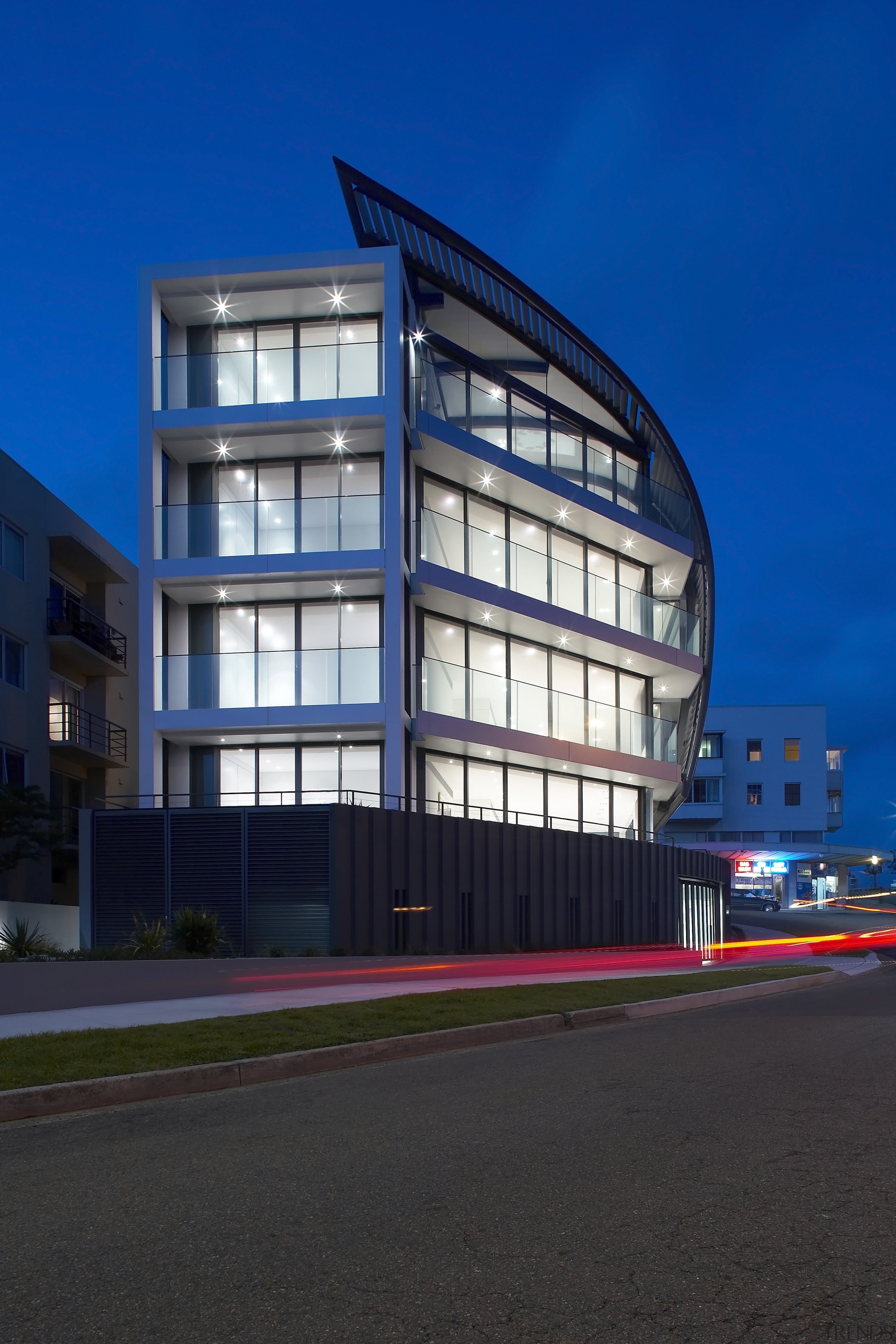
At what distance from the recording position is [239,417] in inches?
981

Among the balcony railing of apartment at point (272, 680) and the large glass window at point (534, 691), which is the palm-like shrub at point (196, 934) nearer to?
the balcony railing of apartment at point (272, 680)

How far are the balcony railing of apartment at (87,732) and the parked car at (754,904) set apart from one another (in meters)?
40.1

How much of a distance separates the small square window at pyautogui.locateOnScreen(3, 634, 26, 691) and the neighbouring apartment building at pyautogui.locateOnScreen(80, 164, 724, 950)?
22.5ft

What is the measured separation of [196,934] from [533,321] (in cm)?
2023

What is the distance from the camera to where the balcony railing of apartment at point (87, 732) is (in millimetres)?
33281

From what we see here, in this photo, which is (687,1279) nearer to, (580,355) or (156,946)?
(156,946)

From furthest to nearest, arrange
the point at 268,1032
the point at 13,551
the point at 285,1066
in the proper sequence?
the point at 13,551 < the point at 268,1032 < the point at 285,1066

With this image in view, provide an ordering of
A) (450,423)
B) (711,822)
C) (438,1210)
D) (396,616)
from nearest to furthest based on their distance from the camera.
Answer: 1. (438,1210)
2. (396,616)
3. (450,423)
4. (711,822)

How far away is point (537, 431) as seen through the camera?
1208 inches

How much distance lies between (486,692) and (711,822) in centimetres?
5935

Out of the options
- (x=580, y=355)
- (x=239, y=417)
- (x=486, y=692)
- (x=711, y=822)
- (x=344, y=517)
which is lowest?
(x=711, y=822)

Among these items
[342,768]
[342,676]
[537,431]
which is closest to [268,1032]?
[342,676]

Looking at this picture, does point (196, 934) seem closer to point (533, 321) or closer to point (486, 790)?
point (486, 790)

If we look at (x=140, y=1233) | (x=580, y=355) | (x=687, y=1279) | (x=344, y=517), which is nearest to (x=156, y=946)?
(x=344, y=517)
